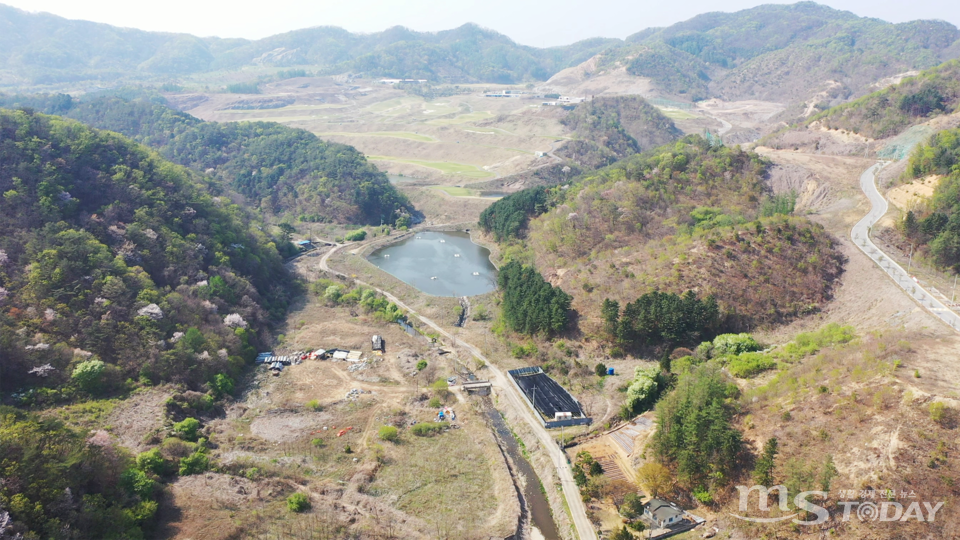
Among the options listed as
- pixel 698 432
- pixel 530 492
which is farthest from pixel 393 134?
pixel 698 432

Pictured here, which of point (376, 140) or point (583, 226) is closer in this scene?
point (583, 226)

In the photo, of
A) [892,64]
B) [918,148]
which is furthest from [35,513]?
[892,64]

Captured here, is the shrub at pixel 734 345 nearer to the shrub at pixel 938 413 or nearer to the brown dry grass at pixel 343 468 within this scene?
the shrub at pixel 938 413

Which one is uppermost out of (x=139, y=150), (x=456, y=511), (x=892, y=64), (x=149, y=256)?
(x=892, y=64)

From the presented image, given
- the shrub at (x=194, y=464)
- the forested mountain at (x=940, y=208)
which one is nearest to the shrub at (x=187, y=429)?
the shrub at (x=194, y=464)

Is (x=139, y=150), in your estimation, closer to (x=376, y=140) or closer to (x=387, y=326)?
(x=387, y=326)

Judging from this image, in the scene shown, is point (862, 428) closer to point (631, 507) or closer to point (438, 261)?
point (631, 507)
